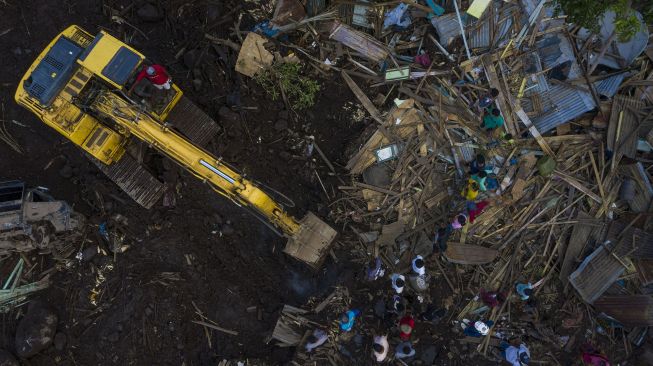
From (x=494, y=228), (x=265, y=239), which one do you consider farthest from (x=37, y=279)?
(x=494, y=228)

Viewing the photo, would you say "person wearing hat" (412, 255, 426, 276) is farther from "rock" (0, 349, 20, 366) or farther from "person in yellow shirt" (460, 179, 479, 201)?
"rock" (0, 349, 20, 366)

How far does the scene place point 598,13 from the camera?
9461 mm

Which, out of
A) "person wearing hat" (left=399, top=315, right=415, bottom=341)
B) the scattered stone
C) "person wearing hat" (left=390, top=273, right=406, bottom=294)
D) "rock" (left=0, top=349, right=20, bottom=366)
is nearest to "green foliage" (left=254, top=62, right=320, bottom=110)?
"person wearing hat" (left=390, top=273, right=406, bottom=294)

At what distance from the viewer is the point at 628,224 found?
35.6 ft

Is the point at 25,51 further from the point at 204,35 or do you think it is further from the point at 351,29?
the point at 351,29

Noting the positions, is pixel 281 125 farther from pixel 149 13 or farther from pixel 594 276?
pixel 594 276

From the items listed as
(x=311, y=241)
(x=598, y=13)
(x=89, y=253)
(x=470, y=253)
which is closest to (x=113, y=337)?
(x=89, y=253)

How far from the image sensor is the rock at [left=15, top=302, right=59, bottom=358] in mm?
9867

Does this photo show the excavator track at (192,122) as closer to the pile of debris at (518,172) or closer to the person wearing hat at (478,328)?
the pile of debris at (518,172)

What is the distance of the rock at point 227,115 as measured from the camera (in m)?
10.7

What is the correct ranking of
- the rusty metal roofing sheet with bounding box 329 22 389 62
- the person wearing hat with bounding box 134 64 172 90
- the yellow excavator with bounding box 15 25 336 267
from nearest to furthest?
1. the yellow excavator with bounding box 15 25 336 267
2. the person wearing hat with bounding box 134 64 172 90
3. the rusty metal roofing sheet with bounding box 329 22 389 62

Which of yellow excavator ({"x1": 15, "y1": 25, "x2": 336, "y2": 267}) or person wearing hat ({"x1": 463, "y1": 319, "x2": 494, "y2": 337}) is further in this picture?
person wearing hat ({"x1": 463, "y1": 319, "x2": 494, "y2": 337})

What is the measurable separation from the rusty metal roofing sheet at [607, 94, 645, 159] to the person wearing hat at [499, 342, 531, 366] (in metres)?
5.14

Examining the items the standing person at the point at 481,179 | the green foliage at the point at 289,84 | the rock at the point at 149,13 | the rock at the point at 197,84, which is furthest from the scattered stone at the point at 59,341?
the standing person at the point at 481,179
